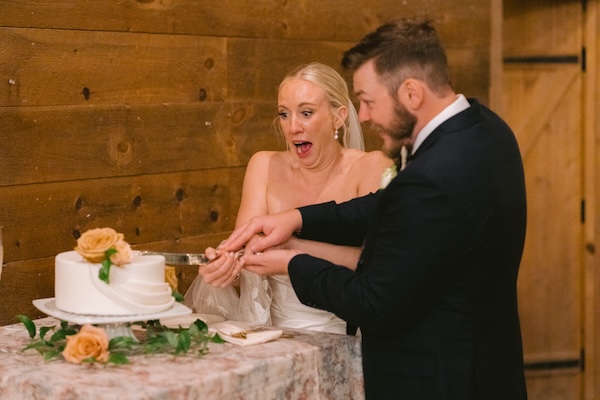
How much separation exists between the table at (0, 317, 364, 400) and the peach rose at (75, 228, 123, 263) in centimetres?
25

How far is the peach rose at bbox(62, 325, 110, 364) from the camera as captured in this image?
211 cm

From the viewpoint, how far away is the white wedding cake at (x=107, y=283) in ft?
7.09

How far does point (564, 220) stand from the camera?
211 inches

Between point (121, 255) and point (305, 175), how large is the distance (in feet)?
4.00

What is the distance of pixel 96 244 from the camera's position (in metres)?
2.17

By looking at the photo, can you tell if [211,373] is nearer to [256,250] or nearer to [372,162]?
[256,250]

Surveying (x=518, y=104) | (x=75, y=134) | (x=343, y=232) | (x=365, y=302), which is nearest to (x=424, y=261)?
(x=365, y=302)

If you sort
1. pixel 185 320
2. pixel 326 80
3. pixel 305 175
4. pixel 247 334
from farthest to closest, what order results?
pixel 305 175 < pixel 326 80 < pixel 185 320 < pixel 247 334

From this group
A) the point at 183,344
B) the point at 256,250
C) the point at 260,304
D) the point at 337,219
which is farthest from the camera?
the point at 260,304

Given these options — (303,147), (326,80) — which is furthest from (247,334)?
(326,80)

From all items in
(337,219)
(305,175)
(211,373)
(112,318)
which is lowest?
(211,373)

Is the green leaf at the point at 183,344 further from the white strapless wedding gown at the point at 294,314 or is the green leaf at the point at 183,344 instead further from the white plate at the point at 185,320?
the white strapless wedding gown at the point at 294,314

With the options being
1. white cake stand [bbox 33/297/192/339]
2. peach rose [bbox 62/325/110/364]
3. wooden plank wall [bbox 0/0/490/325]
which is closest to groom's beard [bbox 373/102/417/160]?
white cake stand [bbox 33/297/192/339]

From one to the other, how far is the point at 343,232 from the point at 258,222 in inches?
10.7
